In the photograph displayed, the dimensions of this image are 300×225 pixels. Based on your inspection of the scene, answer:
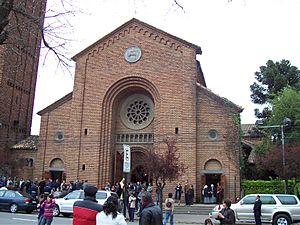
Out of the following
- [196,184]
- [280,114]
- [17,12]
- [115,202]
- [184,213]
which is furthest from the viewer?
[280,114]

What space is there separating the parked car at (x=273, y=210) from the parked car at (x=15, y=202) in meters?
9.62

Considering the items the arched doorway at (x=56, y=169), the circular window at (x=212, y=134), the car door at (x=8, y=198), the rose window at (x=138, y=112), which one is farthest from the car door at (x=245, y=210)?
the arched doorway at (x=56, y=169)

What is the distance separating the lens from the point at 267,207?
684 inches

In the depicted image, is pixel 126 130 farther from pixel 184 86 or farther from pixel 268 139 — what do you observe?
pixel 268 139

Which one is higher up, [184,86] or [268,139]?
[184,86]

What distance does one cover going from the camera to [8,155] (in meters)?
33.2

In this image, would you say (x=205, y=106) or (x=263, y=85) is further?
(x=263, y=85)

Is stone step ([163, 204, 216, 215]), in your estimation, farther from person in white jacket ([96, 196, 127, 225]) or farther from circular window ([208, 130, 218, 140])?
person in white jacket ([96, 196, 127, 225])

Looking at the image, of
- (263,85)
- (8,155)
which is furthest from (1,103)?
(263,85)

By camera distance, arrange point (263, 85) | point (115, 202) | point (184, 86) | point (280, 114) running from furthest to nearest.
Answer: point (263, 85) → point (280, 114) → point (184, 86) → point (115, 202)

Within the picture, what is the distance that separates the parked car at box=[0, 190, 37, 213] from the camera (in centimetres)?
1986

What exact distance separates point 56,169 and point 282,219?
19499 millimetres

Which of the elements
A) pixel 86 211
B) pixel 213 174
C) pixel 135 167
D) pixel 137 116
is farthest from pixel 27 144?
pixel 86 211

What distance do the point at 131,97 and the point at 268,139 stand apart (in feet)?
Result: 40.6
